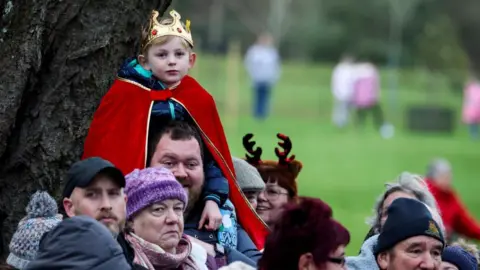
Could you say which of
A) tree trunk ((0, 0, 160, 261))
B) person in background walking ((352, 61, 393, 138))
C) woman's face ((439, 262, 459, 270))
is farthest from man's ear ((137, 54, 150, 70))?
person in background walking ((352, 61, 393, 138))

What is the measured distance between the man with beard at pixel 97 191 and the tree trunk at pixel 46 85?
1.82 m

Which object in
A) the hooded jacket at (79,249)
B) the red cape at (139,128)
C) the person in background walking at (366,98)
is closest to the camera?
the hooded jacket at (79,249)

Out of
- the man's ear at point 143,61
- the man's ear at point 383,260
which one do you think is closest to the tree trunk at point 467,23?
the man's ear at point 143,61

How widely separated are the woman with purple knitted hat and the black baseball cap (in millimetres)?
378

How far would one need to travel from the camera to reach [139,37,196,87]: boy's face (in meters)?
7.28

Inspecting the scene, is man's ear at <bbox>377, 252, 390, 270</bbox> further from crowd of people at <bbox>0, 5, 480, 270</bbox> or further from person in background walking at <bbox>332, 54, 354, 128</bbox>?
person in background walking at <bbox>332, 54, 354, 128</bbox>

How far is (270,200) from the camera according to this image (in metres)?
8.34

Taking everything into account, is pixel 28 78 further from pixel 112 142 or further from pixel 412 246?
pixel 412 246

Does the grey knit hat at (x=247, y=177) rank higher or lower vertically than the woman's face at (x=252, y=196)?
higher

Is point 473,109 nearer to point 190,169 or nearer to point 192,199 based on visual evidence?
point 192,199

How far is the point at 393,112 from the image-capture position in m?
53.2

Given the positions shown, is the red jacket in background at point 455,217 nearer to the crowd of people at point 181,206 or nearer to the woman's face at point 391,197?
the crowd of people at point 181,206

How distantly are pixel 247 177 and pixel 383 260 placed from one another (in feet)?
4.44

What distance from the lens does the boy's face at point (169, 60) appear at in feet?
23.9
